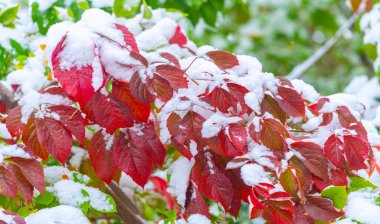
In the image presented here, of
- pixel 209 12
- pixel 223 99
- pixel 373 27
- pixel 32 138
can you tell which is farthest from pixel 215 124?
pixel 373 27

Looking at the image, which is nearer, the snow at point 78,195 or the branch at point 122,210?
the snow at point 78,195

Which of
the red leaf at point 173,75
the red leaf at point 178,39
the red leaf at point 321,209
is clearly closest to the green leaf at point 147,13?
the red leaf at point 178,39

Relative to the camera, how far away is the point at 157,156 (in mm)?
1122

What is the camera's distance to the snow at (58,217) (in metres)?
0.97

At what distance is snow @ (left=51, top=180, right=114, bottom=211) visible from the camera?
1.11 m

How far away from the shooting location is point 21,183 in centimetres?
102

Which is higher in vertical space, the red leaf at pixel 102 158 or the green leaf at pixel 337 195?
the green leaf at pixel 337 195

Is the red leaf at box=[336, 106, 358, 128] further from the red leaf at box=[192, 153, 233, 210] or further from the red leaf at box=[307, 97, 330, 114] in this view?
the red leaf at box=[192, 153, 233, 210]

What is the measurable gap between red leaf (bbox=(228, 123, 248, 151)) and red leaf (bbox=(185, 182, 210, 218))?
17cm

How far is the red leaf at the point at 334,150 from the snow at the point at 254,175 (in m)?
0.14

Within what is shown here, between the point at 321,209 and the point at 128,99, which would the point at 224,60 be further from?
the point at 321,209

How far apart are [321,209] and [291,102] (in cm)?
21

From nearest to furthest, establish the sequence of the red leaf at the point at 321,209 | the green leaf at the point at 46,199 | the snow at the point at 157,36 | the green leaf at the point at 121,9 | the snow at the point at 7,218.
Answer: the snow at the point at 7,218 → the red leaf at the point at 321,209 → the green leaf at the point at 46,199 → the snow at the point at 157,36 → the green leaf at the point at 121,9

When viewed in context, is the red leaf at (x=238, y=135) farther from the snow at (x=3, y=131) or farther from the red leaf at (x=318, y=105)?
the snow at (x=3, y=131)
